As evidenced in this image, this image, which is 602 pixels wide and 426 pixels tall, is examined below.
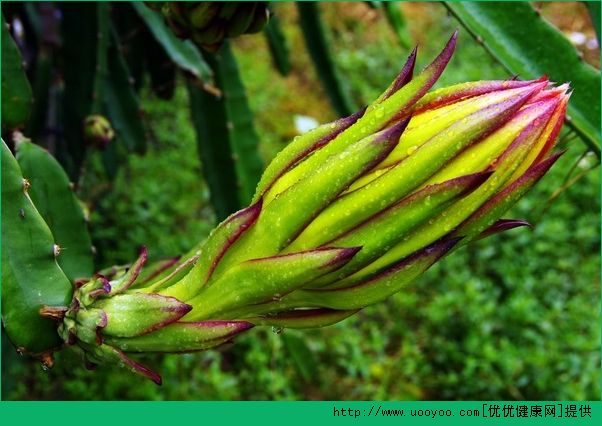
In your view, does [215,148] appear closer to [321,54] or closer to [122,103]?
[122,103]

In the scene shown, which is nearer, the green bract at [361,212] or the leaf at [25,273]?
the green bract at [361,212]

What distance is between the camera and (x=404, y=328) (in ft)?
7.07

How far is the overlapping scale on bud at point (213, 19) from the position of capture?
2.87 feet

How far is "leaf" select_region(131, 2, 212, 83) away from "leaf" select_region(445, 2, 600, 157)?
459 mm

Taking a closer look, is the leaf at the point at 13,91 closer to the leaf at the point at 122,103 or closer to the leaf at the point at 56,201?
the leaf at the point at 56,201

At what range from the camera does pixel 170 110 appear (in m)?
2.75

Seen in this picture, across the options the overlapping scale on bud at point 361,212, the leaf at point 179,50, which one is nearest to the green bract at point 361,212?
the overlapping scale on bud at point 361,212

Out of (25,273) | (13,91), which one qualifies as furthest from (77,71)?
(25,273)

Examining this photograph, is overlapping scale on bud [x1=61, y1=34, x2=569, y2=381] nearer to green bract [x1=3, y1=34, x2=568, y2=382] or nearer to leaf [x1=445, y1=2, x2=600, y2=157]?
green bract [x1=3, y1=34, x2=568, y2=382]

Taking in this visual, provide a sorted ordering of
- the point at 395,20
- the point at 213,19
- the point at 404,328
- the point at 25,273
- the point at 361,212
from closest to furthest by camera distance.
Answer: the point at 361,212
the point at 25,273
the point at 213,19
the point at 395,20
the point at 404,328

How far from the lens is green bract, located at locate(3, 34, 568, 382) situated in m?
0.52

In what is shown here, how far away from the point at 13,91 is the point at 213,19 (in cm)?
26

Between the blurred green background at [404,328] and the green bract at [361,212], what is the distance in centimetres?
89
